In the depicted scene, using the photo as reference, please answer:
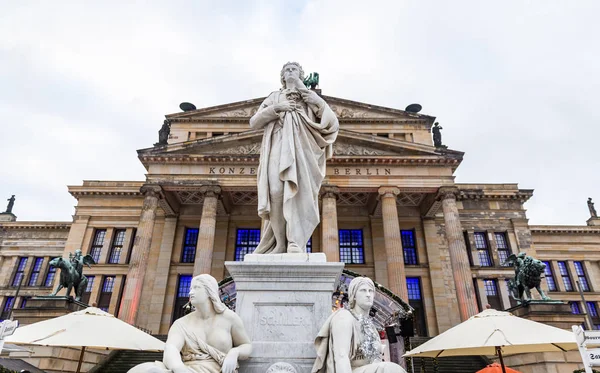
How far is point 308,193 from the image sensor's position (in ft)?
13.8

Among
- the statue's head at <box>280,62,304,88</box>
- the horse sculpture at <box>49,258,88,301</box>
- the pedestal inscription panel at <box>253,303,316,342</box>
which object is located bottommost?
the pedestal inscription panel at <box>253,303,316,342</box>

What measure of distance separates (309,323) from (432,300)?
2780cm

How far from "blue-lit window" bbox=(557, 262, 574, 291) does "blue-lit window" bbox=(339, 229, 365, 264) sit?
22.1 m

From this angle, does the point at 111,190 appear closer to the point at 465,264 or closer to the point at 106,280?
the point at 106,280

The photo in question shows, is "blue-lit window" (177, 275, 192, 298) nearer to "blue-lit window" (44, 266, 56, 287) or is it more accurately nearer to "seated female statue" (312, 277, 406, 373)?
"blue-lit window" (44, 266, 56, 287)

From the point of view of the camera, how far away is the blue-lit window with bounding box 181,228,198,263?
30266mm

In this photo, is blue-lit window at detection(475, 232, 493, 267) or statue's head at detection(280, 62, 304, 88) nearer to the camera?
statue's head at detection(280, 62, 304, 88)

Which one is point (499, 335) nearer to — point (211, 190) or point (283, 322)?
point (283, 322)

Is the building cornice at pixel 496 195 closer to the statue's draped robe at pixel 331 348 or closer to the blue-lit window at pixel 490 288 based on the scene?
the blue-lit window at pixel 490 288

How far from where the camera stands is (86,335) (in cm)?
746

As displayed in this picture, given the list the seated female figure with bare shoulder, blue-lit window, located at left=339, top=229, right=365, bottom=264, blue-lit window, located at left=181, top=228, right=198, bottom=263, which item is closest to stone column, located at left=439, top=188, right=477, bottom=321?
blue-lit window, located at left=339, top=229, right=365, bottom=264

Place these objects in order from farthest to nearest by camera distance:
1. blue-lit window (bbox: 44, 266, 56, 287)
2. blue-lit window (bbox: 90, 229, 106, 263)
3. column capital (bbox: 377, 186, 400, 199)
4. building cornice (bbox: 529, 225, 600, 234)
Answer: building cornice (bbox: 529, 225, 600, 234), blue-lit window (bbox: 44, 266, 56, 287), blue-lit window (bbox: 90, 229, 106, 263), column capital (bbox: 377, 186, 400, 199)

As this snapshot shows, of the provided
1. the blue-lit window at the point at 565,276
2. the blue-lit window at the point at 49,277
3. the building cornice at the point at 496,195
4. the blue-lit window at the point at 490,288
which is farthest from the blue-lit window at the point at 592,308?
the blue-lit window at the point at 49,277

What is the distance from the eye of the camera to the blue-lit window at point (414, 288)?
29.0 meters
